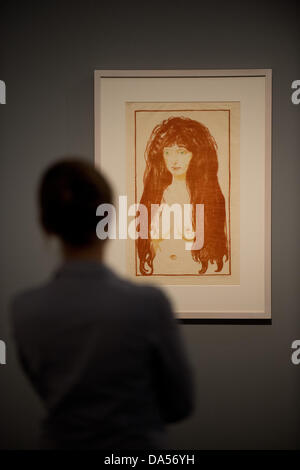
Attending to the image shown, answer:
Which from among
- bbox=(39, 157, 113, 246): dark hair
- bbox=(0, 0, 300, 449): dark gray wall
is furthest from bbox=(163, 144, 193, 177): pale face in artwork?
bbox=(39, 157, 113, 246): dark hair

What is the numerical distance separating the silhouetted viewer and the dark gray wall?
93 centimetres

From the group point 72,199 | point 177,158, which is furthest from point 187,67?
point 72,199

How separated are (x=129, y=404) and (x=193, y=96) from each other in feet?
4.07

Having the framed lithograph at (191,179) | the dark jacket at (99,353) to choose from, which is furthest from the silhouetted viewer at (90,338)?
the framed lithograph at (191,179)

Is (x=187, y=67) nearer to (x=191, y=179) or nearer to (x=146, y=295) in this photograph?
(x=191, y=179)

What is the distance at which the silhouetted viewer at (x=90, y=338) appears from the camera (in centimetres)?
77

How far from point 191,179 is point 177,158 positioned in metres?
0.10

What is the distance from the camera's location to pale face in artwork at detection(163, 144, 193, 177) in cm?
169

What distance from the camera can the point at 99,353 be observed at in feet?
2.52

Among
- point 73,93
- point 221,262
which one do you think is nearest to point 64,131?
point 73,93

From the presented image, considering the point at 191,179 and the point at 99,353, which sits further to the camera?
the point at 191,179

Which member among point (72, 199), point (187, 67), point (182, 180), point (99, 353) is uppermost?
point (187, 67)

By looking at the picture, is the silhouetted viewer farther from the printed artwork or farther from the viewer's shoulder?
the printed artwork
